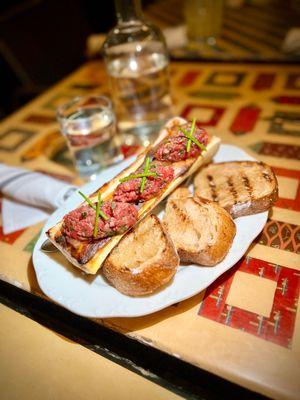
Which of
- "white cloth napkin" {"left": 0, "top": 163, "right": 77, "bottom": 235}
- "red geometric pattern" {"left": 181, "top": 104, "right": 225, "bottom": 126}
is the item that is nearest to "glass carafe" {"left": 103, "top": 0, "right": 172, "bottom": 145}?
"red geometric pattern" {"left": 181, "top": 104, "right": 225, "bottom": 126}

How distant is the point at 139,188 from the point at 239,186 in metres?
0.38

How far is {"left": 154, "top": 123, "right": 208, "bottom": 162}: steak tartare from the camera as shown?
1.28 meters

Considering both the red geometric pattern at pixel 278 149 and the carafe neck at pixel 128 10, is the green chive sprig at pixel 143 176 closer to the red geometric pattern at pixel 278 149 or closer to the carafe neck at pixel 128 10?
the red geometric pattern at pixel 278 149

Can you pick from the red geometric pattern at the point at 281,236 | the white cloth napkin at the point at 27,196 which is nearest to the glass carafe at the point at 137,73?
the white cloth napkin at the point at 27,196

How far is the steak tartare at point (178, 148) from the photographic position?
4.20 feet

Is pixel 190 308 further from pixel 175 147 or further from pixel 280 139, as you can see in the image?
pixel 280 139

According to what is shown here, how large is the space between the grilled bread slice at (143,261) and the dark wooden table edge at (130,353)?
0.18 m

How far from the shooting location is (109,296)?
3.11 feet

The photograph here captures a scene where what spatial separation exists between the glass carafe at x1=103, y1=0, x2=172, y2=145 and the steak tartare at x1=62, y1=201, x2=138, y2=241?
0.81 m

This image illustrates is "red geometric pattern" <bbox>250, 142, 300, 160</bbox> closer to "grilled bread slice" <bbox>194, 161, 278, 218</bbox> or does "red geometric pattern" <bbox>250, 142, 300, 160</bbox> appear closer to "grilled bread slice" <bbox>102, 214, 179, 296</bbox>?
"grilled bread slice" <bbox>194, 161, 278, 218</bbox>

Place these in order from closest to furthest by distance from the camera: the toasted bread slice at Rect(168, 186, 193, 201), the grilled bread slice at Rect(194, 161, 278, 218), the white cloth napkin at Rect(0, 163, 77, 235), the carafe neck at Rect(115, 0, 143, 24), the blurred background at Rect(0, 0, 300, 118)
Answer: the grilled bread slice at Rect(194, 161, 278, 218) → the toasted bread slice at Rect(168, 186, 193, 201) → the white cloth napkin at Rect(0, 163, 77, 235) → the carafe neck at Rect(115, 0, 143, 24) → the blurred background at Rect(0, 0, 300, 118)

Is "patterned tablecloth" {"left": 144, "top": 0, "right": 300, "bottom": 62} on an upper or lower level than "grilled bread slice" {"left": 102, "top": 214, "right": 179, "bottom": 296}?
upper

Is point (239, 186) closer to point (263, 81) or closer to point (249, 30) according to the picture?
point (263, 81)

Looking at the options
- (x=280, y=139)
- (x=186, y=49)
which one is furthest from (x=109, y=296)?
(x=186, y=49)
